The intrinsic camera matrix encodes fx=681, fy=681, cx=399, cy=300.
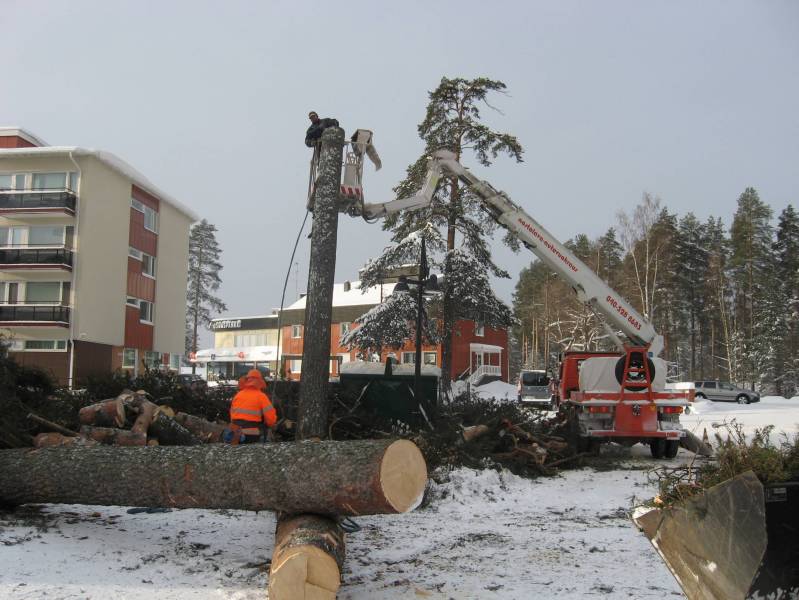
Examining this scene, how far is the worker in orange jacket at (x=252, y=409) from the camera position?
828 centimetres

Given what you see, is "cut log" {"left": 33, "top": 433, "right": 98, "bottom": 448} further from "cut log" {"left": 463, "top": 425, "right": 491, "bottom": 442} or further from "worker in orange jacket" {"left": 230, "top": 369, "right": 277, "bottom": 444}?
"cut log" {"left": 463, "top": 425, "right": 491, "bottom": 442}

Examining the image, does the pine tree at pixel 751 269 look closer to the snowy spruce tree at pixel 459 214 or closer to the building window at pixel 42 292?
the snowy spruce tree at pixel 459 214

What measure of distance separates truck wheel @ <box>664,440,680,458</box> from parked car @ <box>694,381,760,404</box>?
31.1 meters

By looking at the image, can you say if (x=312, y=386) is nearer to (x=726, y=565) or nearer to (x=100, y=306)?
(x=726, y=565)

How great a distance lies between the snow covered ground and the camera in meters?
5.06

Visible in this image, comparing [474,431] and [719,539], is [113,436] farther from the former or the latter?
[719,539]

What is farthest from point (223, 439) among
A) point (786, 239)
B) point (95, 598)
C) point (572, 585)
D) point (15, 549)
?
point (786, 239)

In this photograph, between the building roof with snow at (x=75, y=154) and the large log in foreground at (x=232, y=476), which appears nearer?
the large log in foreground at (x=232, y=476)

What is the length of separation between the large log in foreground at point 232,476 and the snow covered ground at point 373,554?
0.41 metres

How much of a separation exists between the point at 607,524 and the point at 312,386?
407 cm

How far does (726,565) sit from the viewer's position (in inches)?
145

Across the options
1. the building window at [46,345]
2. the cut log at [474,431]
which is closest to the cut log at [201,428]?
the cut log at [474,431]

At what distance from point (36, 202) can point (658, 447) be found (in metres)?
30.1

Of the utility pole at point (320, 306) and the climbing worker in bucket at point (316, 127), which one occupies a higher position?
the climbing worker in bucket at point (316, 127)
